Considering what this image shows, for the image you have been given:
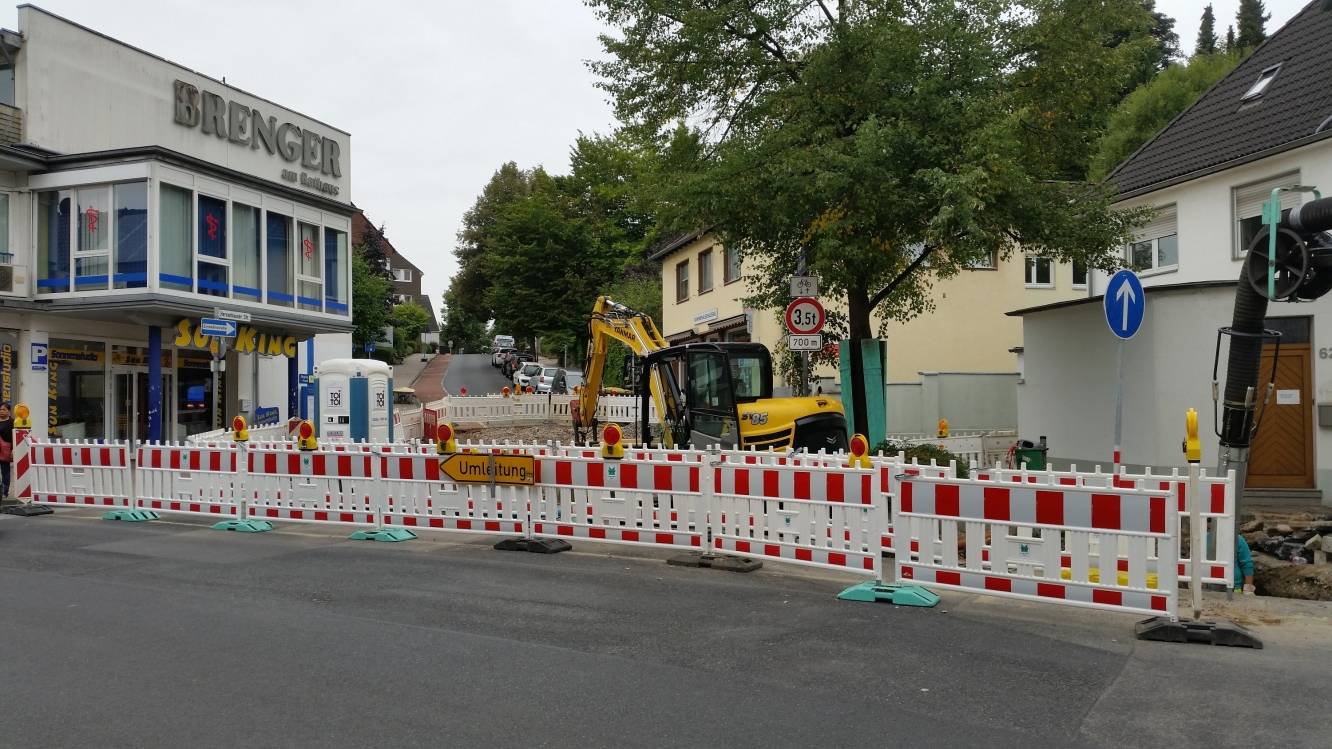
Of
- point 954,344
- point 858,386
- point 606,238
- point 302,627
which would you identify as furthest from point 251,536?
point 606,238

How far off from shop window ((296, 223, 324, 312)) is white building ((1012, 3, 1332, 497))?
17.0 meters

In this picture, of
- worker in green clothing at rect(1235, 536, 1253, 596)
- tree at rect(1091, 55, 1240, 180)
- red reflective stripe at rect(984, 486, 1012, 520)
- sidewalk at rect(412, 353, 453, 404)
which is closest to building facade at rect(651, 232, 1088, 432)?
tree at rect(1091, 55, 1240, 180)

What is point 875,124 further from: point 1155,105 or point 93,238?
point 1155,105

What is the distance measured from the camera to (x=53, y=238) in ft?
67.3

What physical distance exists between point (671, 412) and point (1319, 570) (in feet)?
28.7

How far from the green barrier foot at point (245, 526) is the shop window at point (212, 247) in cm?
1001

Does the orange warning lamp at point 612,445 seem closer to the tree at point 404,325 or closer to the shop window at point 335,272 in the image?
the shop window at point 335,272

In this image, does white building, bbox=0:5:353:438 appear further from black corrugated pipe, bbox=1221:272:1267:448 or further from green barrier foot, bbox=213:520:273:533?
black corrugated pipe, bbox=1221:272:1267:448

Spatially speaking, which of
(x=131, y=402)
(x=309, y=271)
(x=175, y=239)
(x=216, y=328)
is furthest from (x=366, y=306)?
(x=216, y=328)

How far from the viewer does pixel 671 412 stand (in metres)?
15.5

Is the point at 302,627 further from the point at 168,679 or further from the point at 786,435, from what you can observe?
the point at 786,435

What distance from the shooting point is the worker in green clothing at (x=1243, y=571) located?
889cm

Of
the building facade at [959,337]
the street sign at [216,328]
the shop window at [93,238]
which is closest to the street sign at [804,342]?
the street sign at [216,328]

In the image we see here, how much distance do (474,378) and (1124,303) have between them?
53.8 meters
